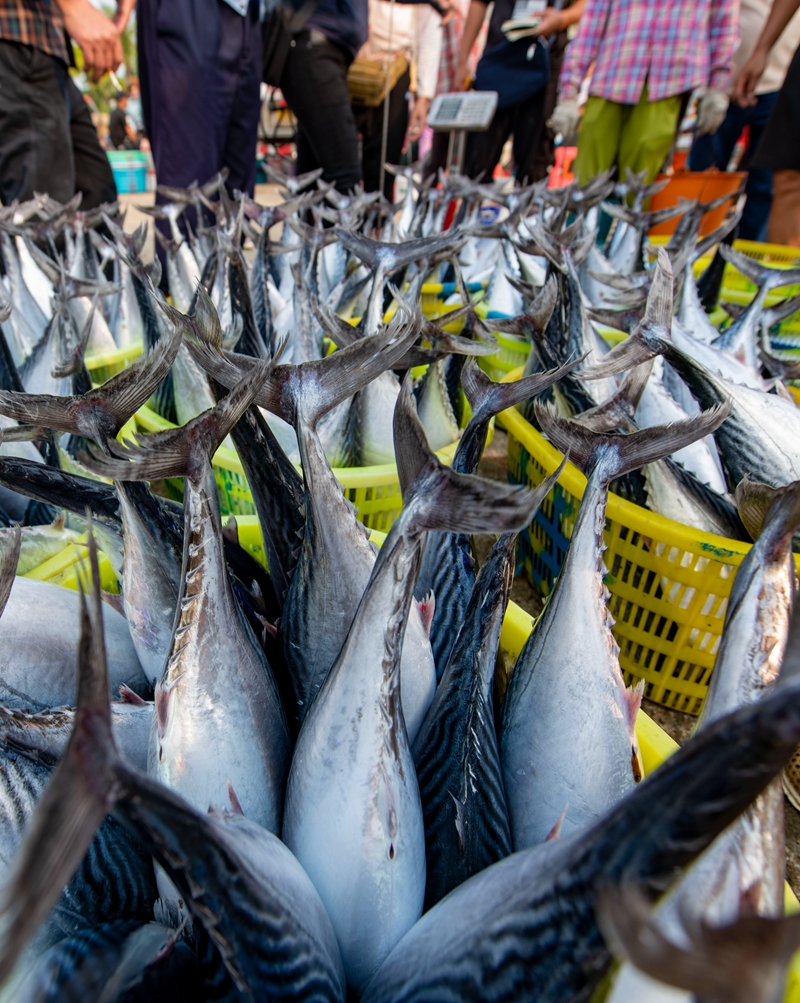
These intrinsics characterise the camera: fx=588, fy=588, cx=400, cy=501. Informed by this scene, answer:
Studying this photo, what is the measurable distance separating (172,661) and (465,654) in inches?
13.4

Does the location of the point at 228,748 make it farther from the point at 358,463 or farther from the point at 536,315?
the point at 536,315

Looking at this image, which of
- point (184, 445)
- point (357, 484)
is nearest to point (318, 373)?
point (184, 445)

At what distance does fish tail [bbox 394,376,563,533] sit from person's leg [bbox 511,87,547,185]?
4.50 m

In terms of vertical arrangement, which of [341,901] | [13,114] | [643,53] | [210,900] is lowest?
[341,901]

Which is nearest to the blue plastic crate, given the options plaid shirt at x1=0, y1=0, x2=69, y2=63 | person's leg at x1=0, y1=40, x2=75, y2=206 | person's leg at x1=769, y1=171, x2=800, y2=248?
person's leg at x1=0, y1=40, x2=75, y2=206

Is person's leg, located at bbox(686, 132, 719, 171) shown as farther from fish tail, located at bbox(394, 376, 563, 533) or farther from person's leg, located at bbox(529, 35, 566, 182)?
fish tail, located at bbox(394, 376, 563, 533)

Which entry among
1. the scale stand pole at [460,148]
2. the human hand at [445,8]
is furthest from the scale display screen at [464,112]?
the human hand at [445,8]

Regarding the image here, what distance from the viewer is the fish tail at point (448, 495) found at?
0.50 metres

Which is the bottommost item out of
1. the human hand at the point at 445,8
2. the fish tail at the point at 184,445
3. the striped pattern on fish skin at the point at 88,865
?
the striped pattern on fish skin at the point at 88,865

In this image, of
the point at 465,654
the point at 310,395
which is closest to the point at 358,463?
the point at 310,395

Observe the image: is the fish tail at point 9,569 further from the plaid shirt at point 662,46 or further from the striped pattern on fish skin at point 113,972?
the plaid shirt at point 662,46

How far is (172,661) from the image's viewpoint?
65 cm

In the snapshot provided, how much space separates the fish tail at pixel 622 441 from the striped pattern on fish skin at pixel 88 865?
71 cm

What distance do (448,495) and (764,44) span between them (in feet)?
13.0
